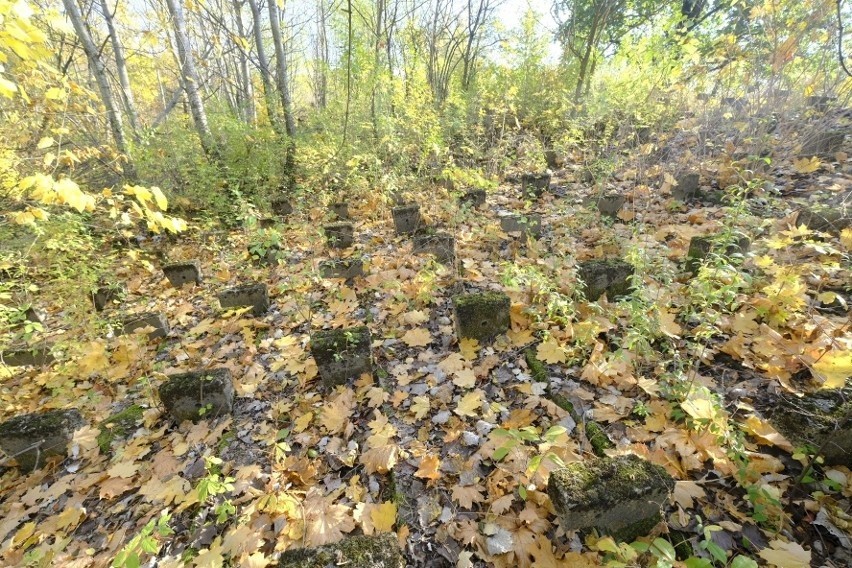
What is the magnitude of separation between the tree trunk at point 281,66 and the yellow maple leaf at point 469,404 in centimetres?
758

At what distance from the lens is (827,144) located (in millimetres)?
5852

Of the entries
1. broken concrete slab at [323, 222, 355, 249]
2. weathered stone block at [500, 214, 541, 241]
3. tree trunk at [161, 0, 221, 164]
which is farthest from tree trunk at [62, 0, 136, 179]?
weathered stone block at [500, 214, 541, 241]

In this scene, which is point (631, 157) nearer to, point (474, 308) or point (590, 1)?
point (474, 308)

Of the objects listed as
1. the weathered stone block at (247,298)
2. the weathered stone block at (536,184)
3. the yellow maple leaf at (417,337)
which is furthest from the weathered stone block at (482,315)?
the weathered stone block at (536,184)

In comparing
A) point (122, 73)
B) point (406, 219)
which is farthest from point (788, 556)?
point (122, 73)

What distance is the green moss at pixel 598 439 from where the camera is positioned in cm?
217

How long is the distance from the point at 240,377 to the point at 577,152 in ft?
27.5

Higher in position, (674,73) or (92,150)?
(674,73)

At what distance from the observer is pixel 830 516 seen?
1.68 m

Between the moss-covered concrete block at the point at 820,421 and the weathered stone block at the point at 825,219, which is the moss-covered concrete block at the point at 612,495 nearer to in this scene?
the moss-covered concrete block at the point at 820,421

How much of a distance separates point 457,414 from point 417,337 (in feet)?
3.12

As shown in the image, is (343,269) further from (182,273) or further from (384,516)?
(384,516)

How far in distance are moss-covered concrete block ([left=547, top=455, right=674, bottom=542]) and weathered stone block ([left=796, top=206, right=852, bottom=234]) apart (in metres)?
3.66

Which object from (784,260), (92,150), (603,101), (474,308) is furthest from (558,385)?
(603,101)
